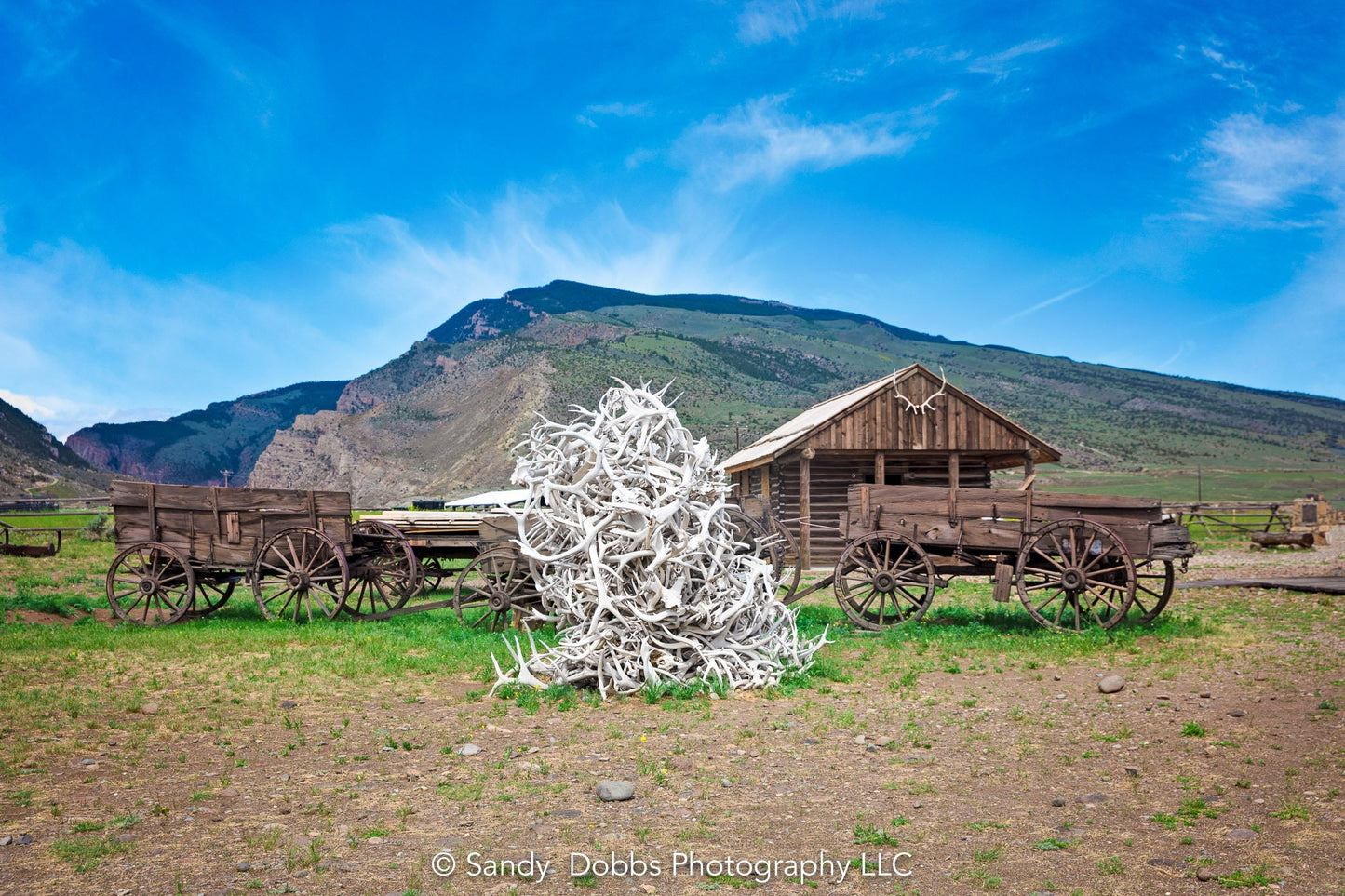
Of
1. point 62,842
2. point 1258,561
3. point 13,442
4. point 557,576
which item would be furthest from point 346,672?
point 13,442

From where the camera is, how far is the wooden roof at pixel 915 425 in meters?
20.8

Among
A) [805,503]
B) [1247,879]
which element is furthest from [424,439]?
[1247,879]

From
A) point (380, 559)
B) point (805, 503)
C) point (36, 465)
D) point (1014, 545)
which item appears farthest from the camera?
point (36, 465)

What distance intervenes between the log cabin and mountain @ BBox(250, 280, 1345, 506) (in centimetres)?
2439

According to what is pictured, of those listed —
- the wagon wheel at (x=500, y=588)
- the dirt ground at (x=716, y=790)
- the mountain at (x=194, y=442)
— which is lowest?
the dirt ground at (x=716, y=790)

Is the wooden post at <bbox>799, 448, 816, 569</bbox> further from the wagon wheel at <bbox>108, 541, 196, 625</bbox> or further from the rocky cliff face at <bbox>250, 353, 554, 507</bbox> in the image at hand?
the rocky cliff face at <bbox>250, 353, 554, 507</bbox>

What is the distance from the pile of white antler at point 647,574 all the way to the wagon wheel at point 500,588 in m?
2.38

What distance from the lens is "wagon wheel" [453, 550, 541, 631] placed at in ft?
35.1

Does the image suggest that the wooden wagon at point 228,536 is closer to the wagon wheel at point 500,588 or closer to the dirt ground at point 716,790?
the wagon wheel at point 500,588

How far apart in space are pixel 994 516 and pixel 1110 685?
370 centimetres

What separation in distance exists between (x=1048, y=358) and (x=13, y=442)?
503 feet

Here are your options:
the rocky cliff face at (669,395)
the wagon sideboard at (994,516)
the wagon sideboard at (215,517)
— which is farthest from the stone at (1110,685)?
the rocky cliff face at (669,395)

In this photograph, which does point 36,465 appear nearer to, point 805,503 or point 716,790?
point 805,503

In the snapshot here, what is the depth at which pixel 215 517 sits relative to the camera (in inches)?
467
